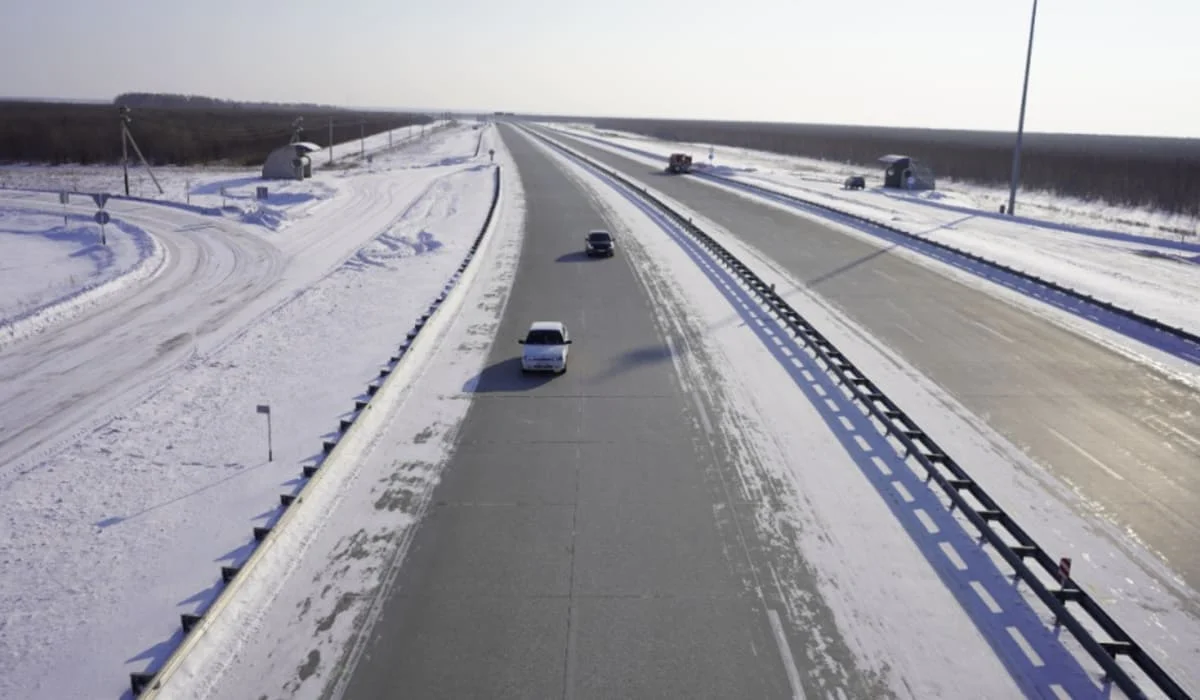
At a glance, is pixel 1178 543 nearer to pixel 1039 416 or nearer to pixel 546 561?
pixel 1039 416

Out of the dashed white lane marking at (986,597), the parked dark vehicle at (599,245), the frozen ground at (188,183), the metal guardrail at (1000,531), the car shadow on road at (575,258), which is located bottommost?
the dashed white lane marking at (986,597)

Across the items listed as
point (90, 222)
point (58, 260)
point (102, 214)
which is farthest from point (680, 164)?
point (58, 260)

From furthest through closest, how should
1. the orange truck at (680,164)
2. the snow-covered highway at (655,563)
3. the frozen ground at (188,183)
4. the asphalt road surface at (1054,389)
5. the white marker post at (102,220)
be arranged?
the orange truck at (680,164) < the frozen ground at (188,183) < the white marker post at (102,220) < the asphalt road surface at (1054,389) < the snow-covered highway at (655,563)

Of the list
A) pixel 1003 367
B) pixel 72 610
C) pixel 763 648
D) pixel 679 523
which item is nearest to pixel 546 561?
pixel 679 523

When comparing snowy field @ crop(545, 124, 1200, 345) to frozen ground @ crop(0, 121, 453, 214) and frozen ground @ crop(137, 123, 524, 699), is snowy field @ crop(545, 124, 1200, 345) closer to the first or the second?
frozen ground @ crop(137, 123, 524, 699)

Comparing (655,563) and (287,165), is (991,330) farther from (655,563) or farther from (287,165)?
(287,165)

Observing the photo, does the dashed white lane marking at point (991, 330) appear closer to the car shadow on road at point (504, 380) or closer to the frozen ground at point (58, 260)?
the car shadow on road at point (504, 380)

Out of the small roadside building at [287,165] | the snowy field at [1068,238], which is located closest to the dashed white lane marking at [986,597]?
the snowy field at [1068,238]

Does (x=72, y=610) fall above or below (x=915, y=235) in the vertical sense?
below
